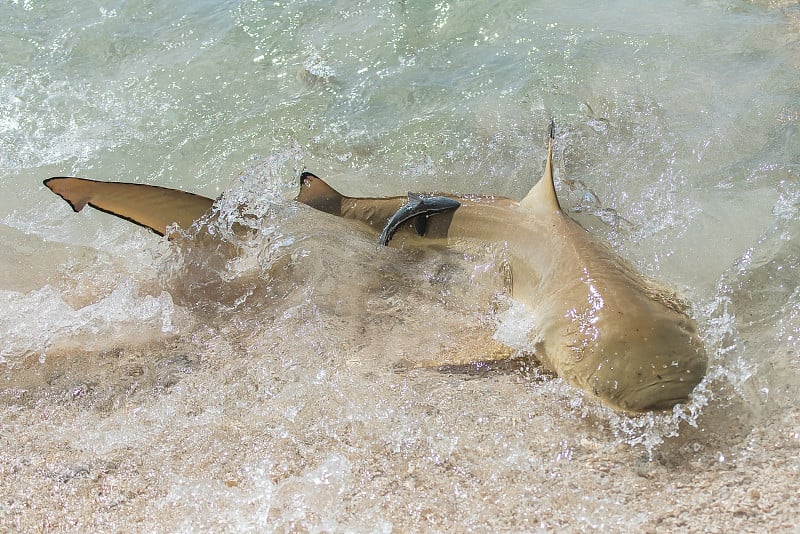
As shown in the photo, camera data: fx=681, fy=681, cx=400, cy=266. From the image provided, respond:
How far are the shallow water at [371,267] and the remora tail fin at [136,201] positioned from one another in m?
0.20

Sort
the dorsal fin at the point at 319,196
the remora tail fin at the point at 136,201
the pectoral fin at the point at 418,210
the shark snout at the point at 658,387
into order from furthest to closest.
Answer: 1. the dorsal fin at the point at 319,196
2. the pectoral fin at the point at 418,210
3. the remora tail fin at the point at 136,201
4. the shark snout at the point at 658,387

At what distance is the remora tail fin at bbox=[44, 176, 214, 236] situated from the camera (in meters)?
3.85

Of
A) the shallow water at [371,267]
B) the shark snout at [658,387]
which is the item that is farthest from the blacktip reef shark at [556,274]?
the shallow water at [371,267]

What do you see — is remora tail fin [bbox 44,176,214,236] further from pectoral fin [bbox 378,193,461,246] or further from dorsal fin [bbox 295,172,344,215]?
pectoral fin [bbox 378,193,461,246]

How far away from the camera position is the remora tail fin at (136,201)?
3.85 metres

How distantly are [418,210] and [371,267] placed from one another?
49 cm

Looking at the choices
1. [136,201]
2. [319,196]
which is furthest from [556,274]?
[136,201]

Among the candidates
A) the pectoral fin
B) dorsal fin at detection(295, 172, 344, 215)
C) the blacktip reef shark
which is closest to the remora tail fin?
the blacktip reef shark

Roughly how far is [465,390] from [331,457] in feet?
2.40

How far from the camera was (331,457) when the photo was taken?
10.1 ft

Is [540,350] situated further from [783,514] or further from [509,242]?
[783,514]

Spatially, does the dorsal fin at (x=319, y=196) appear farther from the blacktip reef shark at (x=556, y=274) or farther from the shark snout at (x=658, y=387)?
the shark snout at (x=658, y=387)

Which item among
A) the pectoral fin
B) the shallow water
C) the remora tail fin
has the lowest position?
the shallow water

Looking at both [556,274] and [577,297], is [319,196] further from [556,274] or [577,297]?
[577,297]
